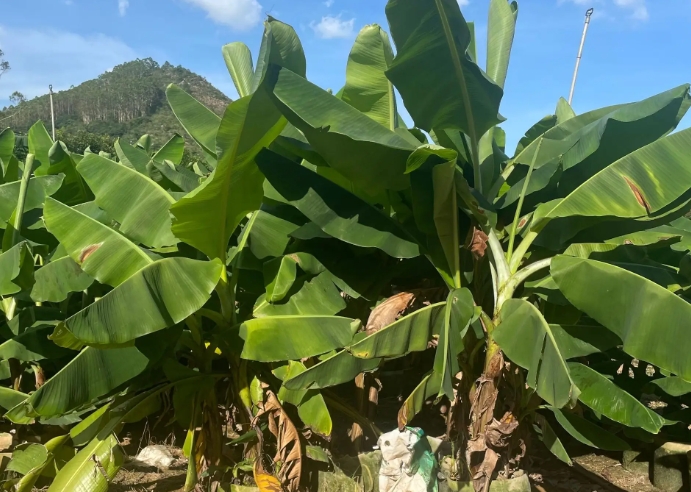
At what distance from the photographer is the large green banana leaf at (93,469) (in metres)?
3.41

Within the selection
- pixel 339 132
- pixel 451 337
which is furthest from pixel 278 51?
pixel 451 337

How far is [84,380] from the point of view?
10.1ft

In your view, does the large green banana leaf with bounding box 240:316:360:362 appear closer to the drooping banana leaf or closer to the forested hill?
the drooping banana leaf

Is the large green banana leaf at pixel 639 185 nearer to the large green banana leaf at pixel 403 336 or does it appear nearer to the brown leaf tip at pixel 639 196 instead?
the brown leaf tip at pixel 639 196

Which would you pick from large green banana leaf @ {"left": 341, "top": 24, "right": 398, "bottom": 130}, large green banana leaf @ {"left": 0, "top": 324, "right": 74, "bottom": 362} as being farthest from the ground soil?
large green banana leaf @ {"left": 341, "top": 24, "right": 398, "bottom": 130}

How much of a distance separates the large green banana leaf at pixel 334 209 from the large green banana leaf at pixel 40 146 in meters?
3.49

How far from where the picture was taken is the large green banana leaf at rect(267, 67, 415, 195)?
281cm

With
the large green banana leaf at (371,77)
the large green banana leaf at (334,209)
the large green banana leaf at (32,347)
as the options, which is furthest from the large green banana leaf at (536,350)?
the large green banana leaf at (32,347)

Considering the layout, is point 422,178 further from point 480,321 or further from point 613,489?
point 613,489

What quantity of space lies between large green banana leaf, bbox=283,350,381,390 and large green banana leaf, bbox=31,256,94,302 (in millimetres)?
1673

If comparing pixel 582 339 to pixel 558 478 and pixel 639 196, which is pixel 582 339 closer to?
pixel 639 196

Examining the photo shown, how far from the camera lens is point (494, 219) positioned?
327cm

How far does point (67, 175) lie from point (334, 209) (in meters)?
3.16

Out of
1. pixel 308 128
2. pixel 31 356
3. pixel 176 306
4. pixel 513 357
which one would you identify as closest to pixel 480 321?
pixel 513 357
